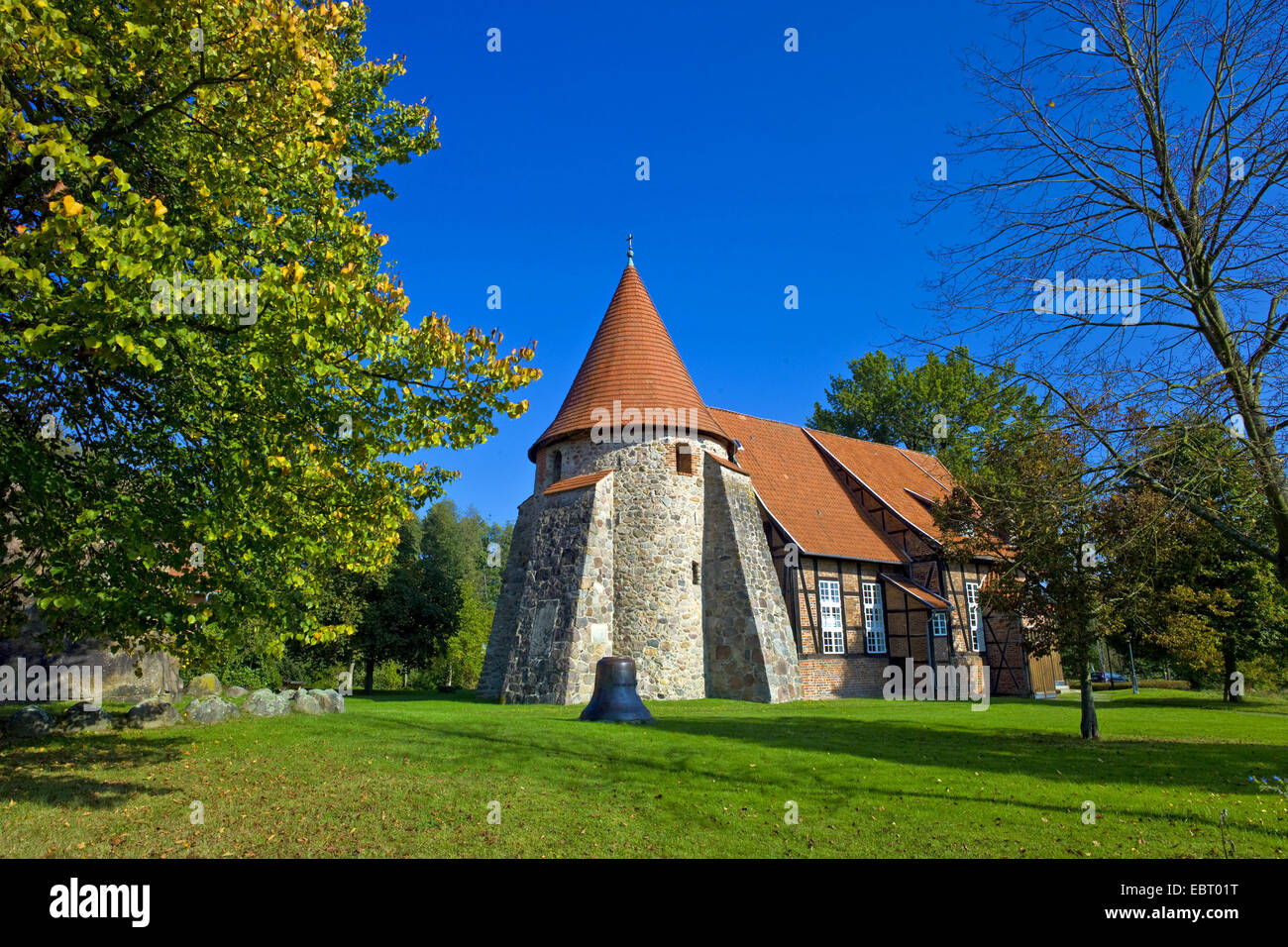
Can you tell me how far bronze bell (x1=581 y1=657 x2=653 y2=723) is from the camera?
43.8ft

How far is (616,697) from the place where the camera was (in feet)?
44.6

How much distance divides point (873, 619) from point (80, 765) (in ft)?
69.5

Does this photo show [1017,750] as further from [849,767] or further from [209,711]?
[209,711]

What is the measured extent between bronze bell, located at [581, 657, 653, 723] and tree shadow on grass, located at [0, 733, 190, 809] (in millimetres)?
6558

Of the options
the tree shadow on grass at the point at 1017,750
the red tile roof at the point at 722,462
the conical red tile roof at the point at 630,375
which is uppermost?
the conical red tile roof at the point at 630,375

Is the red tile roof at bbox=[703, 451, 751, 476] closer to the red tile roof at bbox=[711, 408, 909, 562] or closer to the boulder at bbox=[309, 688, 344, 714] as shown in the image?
the red tile roof at bbox=[711, 408, 909, 562]

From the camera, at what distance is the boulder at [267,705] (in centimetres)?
1344

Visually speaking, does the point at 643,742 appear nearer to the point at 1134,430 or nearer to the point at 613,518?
the point at 1134,430

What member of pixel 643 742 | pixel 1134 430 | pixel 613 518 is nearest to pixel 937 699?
pixel 613 518

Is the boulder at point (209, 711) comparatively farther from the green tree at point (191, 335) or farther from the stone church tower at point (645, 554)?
the stone church tower at point (645, 554)

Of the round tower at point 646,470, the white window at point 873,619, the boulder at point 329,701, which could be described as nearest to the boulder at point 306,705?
the boulder at point 329,701

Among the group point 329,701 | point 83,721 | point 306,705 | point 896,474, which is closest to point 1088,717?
point 329,701

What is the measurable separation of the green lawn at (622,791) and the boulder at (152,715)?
0.47 meters

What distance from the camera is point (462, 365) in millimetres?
7008
